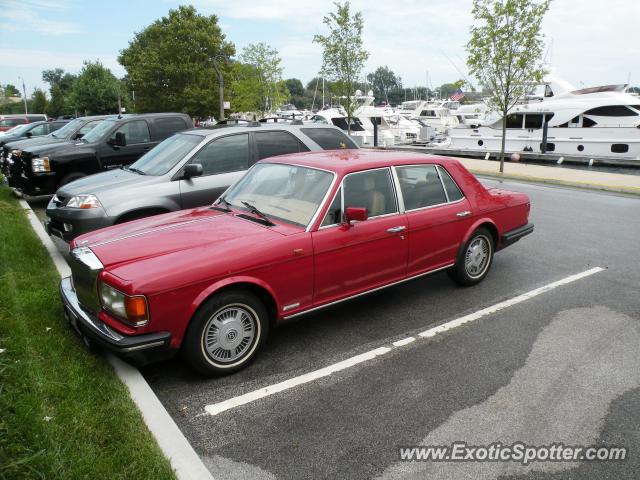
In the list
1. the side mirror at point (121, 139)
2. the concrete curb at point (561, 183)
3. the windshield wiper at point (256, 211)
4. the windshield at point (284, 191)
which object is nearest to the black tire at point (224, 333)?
the windshield wiper at point (256, 211)

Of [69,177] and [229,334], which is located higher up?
[69,177]

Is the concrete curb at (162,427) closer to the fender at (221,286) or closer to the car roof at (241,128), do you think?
the fender at (221,286)

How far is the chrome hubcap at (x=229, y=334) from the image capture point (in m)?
3.91

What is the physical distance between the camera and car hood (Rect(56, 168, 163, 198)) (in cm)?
664

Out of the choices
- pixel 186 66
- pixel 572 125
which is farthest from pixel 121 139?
pixel 186 66

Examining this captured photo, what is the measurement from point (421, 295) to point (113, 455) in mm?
3830

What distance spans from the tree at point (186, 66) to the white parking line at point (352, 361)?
1508 inches

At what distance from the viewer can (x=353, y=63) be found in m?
22.2

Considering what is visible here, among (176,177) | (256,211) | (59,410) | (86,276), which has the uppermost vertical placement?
(176,177)

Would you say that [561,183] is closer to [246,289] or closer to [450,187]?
[450,187]

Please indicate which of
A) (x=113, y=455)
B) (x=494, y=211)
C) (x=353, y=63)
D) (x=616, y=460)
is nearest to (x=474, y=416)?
(x=616, y=460)

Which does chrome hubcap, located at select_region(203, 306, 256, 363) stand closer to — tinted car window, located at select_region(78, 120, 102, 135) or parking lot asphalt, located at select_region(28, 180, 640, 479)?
parking lot asphalt, located at select_region(28, 180, 640, 479)

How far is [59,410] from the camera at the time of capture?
10.9 feet

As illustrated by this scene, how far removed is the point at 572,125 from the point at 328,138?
21.3 meters
